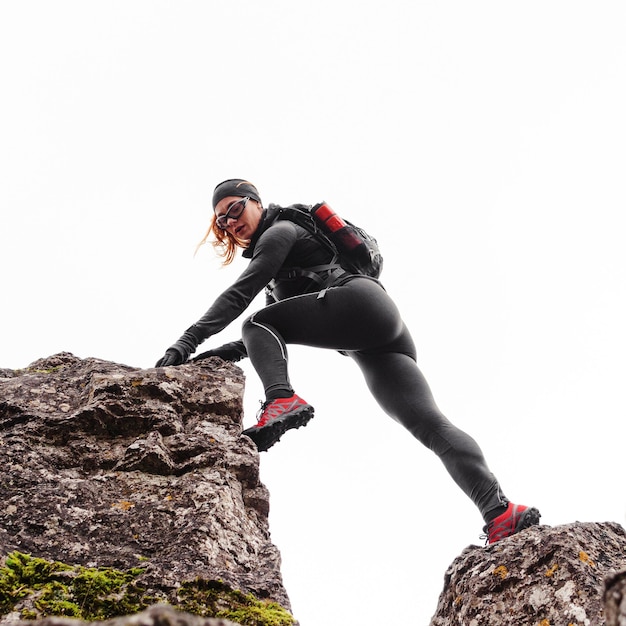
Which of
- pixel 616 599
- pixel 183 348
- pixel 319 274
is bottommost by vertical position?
pixel 616 599

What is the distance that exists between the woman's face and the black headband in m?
0.05

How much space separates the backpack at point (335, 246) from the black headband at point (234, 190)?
418 mm

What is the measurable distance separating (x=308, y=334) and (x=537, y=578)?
7.71 feet

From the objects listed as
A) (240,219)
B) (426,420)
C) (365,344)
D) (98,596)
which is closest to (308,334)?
(365,344)

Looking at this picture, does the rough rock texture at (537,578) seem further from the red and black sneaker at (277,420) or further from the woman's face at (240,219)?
the woman's face at (240,219)

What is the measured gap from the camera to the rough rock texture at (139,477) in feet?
10.8

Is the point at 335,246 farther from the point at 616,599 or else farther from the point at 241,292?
the point at 616,599

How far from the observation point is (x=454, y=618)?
3.35 m

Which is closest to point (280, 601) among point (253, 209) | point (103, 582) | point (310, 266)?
point (103, 582)

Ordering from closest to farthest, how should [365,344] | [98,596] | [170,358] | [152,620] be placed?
[152,620], [98,596], [170,358], [365,344]

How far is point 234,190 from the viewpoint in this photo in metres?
5.79

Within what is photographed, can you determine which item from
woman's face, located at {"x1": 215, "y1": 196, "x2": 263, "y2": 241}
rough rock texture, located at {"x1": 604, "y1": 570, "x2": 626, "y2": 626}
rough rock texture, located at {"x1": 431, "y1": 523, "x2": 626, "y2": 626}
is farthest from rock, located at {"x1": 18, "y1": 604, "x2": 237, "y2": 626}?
woman's face, located at {"x1": 215, "y1": 196, "x2": 263, "y2": 241}

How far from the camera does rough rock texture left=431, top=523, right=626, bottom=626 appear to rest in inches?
118

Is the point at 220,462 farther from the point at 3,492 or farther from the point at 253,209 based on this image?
the point at 253,209
